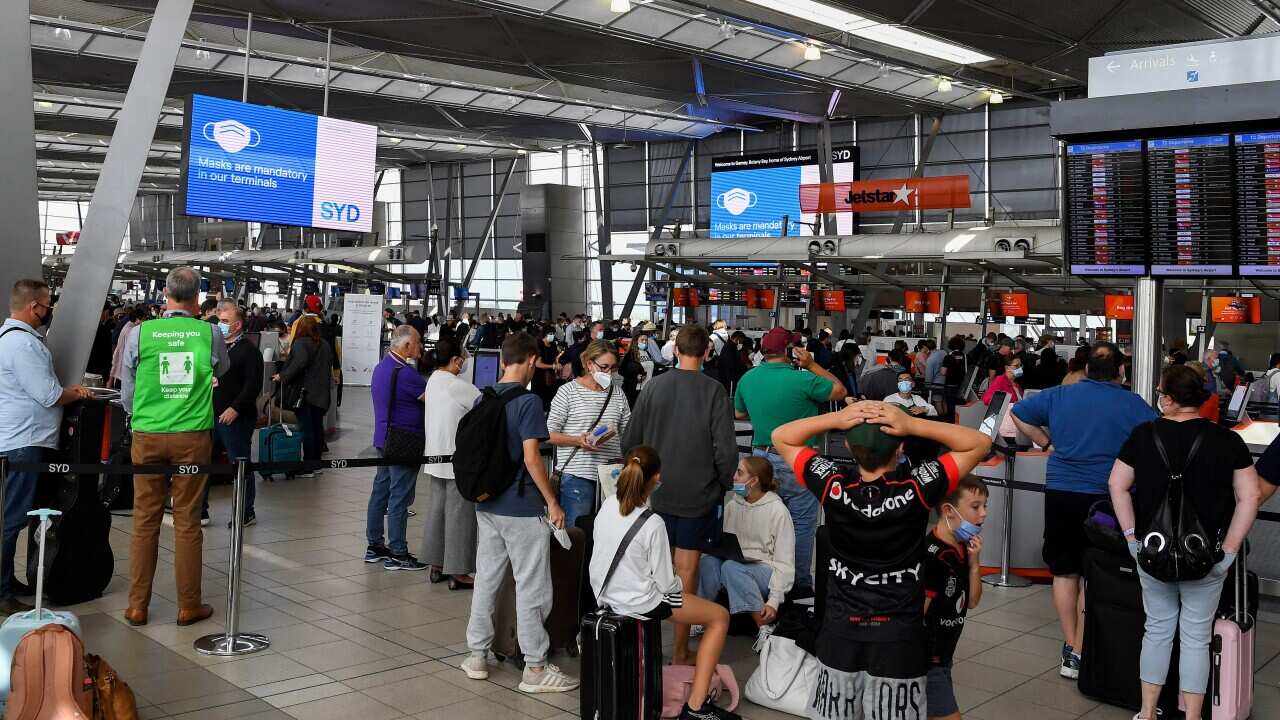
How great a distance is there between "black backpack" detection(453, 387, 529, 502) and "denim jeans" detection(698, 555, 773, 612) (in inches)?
45.5

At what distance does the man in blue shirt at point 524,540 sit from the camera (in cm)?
537

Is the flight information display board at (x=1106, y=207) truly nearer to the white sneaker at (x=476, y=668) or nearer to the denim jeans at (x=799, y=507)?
the denim jeans at (x=799, y=507)

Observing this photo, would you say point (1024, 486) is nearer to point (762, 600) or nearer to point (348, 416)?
point (762, 600)

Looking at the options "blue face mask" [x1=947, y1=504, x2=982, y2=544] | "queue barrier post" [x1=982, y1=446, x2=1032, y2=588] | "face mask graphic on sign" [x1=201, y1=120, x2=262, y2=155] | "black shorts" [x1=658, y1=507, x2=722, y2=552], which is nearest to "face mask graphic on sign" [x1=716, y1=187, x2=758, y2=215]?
"face mask graphic on sign" [x1=201, y1=120, x2=262, y2=155]

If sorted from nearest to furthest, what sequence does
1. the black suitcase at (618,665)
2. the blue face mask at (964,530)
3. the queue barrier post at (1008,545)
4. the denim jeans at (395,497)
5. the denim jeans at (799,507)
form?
the blue face mask at (964,530) < the black suitcase at (618,665) < the denim jeans at (799,507) < the queue barrier post at (1008,545) < the denim jeans at (395,497)

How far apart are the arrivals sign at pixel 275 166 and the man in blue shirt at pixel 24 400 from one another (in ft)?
22.0

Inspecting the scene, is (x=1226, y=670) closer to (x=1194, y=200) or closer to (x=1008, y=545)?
(x=1008, y=545)

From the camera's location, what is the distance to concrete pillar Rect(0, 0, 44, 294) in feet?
23.3

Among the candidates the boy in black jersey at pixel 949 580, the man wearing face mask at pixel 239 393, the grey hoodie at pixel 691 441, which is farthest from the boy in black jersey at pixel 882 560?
the man wearing face mask at pixel 239 393

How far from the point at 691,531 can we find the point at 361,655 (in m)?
1.87

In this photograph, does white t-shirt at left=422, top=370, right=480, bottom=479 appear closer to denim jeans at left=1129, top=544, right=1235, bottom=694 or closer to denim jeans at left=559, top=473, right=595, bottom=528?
denim jeans at left=559, top=473, right=595, bottom=528

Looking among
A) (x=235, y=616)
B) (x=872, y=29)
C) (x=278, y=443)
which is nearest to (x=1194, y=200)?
(x=235, y=616)

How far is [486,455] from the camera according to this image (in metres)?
5.32

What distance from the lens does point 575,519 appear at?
6414 mm
